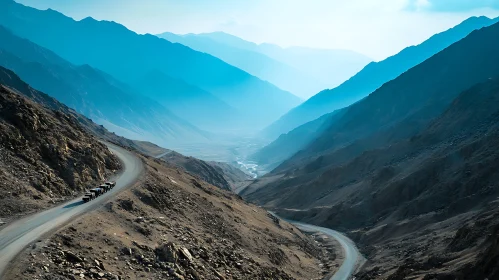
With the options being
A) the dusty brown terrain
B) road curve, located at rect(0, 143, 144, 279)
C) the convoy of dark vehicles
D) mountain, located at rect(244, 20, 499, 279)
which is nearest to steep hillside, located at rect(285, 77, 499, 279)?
mountain, located at rect(244, 20, 499, 279)

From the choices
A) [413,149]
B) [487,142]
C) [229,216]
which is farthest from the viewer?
[413,149]

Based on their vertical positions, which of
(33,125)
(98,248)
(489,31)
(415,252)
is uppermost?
(489,31)

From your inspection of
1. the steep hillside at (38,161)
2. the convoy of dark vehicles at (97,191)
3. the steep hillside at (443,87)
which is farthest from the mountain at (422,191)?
the steep hillside at (38,161)

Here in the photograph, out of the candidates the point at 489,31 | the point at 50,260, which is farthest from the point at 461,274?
the point at 489,31

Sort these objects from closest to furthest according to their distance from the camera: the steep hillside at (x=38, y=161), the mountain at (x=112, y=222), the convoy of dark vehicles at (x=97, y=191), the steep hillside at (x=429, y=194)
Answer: the mountain at (x=112, y=222) < the steep hillside at (x=38, y=161) < the convoy of dark vehicles at (x=97, y=191) < the steep hillside at (x=429, y=194)

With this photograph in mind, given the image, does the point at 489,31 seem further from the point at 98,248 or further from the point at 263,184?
the point at 98,248

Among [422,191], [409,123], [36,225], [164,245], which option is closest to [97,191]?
[36,225]

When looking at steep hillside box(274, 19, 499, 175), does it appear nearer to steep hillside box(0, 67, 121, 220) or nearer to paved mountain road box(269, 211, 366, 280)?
paved mountain road box(269, 211, 366, 280)

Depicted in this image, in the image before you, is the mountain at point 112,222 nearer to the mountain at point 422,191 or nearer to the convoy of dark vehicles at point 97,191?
the convoy of dark vehicles at point 97,191
